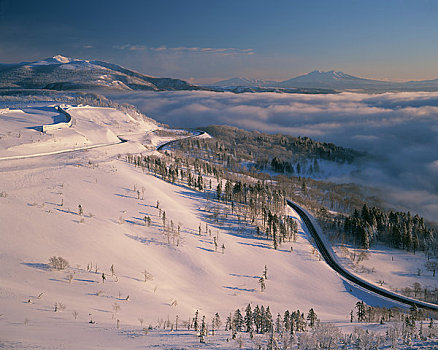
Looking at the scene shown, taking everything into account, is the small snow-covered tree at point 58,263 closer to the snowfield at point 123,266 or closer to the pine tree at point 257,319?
the snowfield at point 123,266

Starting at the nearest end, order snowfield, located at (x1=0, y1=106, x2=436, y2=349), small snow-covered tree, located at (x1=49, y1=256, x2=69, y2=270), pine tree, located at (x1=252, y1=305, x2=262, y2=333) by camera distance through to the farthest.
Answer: snowfield, located at (x1=0, y1=106, x2=436, y2=349)
pine tree, located at (x1=252, y1=305, x2=262, y2=333)
small snow-covered tree, located at (x1=49, y1=256, x2=69, y2=270)

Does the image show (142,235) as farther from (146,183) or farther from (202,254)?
(146,183)

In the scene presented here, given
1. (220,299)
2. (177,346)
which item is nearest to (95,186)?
(220,299)

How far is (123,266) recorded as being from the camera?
149 feet

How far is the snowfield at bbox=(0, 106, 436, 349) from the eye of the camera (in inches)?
1016

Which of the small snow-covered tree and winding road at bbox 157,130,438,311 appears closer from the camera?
the small snow-covered tree

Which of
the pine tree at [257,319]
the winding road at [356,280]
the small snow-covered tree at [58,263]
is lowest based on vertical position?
the winding road at [356,280]

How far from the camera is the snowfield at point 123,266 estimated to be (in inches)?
1016

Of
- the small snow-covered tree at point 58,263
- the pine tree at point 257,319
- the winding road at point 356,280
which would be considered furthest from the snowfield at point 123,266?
the pine tree at point 257,319

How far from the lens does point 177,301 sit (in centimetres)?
4022

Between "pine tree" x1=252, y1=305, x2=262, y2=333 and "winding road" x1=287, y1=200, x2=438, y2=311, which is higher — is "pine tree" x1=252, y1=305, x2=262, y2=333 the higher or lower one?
the higher one

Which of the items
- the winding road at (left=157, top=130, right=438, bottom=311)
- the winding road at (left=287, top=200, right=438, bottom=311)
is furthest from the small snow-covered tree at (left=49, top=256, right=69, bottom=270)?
the winding road at (left=287, top=200, right=438, bottom=311)

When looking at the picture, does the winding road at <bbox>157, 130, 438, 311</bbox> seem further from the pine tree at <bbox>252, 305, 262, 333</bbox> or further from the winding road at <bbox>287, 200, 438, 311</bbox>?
the pine tree at <bbox>252, 305, 262, 333</bbox>

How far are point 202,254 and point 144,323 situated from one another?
3410 cm
